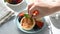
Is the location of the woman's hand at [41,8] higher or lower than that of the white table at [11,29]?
higher

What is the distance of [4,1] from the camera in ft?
2.53

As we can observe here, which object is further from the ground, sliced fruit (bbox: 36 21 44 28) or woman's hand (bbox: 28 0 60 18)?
woman's hand (bbox: 28 0 60 18)

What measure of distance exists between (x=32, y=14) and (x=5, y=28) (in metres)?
0.16

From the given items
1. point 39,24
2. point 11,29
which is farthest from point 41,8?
point 11,29

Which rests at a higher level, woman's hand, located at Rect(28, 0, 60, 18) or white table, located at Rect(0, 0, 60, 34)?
woman's hand, located at Rect(28, 0, 60, 18)

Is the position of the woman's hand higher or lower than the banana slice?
higher

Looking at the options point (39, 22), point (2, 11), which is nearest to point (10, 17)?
point (2, 11)

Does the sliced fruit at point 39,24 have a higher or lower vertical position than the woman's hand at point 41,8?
lower

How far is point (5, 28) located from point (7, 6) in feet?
0.36

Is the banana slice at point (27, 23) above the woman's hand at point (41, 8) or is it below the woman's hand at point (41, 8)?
below

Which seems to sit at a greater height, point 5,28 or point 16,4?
point 16,4

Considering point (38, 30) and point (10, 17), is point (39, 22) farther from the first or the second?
point (10, 17)

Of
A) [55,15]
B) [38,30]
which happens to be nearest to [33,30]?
[38,30]

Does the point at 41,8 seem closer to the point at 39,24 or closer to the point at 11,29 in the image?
the point at 39,24
